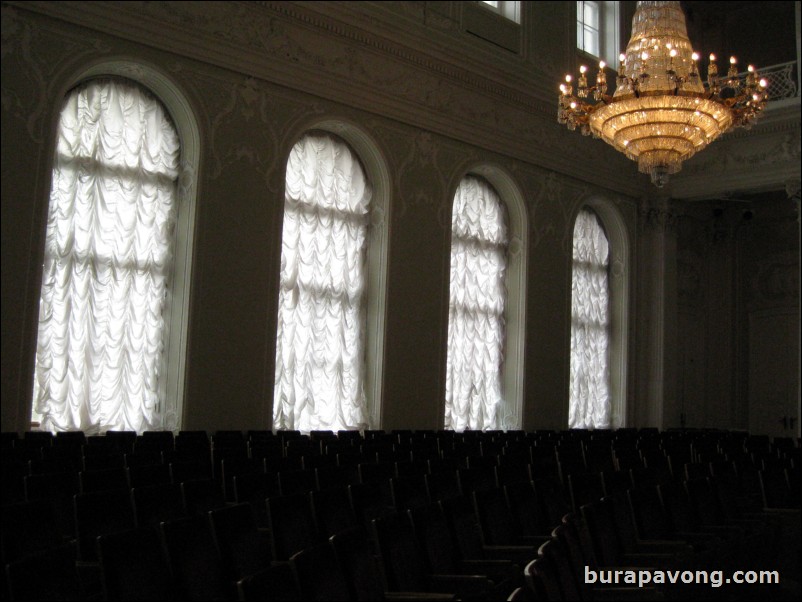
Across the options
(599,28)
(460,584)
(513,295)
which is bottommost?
(460,584)

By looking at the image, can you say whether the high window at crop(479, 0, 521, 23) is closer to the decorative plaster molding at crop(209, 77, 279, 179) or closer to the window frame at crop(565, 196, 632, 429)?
the window frame at crop(565, 196, 632, 429)

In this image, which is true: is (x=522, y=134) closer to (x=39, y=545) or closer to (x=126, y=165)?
(x=126, y=165)

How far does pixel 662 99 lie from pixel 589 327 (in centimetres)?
702

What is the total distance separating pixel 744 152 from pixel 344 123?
7.77 m

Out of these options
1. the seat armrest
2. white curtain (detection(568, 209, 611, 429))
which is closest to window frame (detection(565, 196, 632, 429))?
white curtain (detection(568, 209, 611, 429))

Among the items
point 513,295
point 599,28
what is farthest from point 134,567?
point 599,28

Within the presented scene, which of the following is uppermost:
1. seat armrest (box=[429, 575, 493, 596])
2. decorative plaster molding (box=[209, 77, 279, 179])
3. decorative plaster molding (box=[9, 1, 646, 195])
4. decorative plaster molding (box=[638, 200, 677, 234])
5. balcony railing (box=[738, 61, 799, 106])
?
balcony railing (box=[738, 61, 799, 106])

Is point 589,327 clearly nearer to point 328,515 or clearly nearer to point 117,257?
point 117,257

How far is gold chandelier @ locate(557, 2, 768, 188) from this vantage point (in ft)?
26.4

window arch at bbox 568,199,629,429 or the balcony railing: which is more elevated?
the balcony railing

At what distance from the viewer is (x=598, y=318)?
48.5 feet

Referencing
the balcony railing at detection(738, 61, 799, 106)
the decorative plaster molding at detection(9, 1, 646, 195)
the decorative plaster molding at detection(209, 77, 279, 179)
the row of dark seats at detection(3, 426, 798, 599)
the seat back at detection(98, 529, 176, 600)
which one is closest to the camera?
the seat back at detection(98, 529, 176, 600)

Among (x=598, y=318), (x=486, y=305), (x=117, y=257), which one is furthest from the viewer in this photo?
(x=598, y=318)

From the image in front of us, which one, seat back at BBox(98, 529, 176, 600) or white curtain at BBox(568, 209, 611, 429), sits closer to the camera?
seat back at BBox(98, 529, 176, 600)
